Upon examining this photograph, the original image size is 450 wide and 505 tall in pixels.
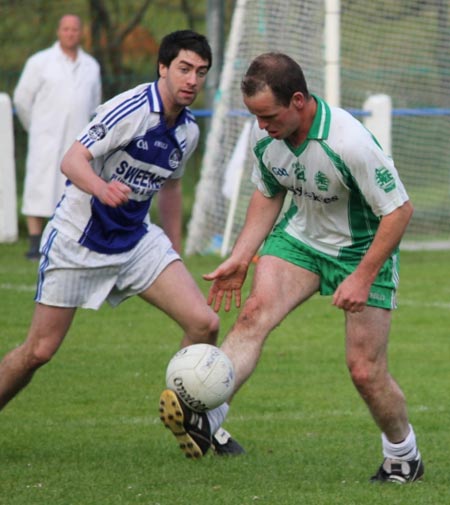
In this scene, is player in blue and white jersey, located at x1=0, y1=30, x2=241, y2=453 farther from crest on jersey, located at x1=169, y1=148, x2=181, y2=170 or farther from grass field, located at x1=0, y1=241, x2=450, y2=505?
→ grass field, located at x1=0, y1=241, x2=450, y2=505

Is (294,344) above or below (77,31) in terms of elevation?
below

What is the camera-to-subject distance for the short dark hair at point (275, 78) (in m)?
5.71

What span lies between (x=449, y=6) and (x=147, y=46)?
8.04m

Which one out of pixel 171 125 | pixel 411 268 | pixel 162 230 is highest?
pixel 171 125

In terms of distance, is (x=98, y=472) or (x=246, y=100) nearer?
(x=246, y=100)

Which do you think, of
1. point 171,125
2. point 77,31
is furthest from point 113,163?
point 77,31

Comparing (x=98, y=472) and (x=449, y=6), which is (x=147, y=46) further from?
(x=98, y=472)

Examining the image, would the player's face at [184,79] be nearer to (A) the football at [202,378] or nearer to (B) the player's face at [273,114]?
(B) the player's face at [273,114]

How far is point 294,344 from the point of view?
10344mm

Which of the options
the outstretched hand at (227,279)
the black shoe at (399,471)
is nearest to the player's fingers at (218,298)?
the outstretched hand at (227,279)

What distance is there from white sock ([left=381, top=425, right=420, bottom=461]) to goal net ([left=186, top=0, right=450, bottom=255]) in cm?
821

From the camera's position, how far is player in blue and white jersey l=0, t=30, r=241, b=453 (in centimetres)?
663

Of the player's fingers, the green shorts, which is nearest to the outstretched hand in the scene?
the player's fingers

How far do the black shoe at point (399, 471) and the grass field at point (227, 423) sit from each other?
0.19 feet
